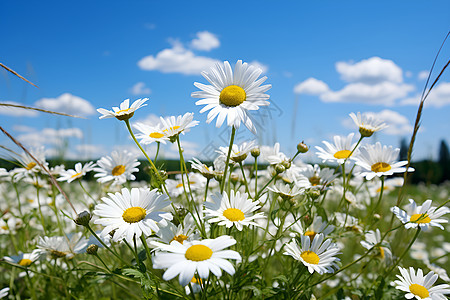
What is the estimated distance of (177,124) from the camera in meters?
1.42

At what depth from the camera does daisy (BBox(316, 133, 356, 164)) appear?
159cm

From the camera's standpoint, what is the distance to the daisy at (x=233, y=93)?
3.69 feet

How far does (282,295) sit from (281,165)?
1.65 feet

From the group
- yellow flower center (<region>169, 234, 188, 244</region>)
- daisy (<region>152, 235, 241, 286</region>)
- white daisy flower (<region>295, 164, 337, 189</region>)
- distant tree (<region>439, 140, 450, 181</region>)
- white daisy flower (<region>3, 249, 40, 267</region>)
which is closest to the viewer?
daisy (<region>152, 235, 241, 286</region>)

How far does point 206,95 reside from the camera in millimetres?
Result: 1218

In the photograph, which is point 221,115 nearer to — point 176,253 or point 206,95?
point 206,95

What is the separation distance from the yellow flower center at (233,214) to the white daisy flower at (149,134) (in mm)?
341

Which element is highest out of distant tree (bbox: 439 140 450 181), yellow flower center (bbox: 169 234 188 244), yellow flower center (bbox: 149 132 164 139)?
yellow flower center (bbox: 149 132 164 139)

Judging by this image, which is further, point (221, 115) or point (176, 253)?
point (221, 115)

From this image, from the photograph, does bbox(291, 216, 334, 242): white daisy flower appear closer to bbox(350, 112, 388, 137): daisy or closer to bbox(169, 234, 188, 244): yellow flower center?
bbox(350, 112, 388, 137): daisy

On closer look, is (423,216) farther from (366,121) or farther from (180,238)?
(180,238)

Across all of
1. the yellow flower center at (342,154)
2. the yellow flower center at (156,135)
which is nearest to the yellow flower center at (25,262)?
the yellow flower center at (156,135)

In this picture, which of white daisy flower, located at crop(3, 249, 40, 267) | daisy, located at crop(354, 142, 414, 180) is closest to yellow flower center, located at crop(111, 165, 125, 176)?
white daisy flower, located at crop(3, 249, 40, 267)

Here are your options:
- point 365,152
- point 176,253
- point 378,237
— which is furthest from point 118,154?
point 378,237
